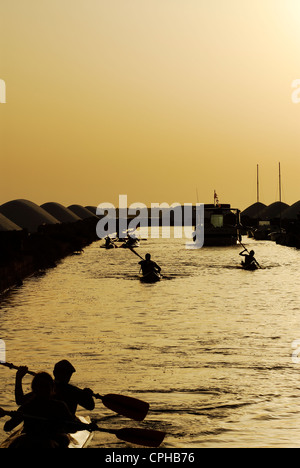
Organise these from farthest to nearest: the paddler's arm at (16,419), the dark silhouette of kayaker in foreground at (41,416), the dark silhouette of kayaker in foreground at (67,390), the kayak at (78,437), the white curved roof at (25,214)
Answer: the white curved roof at (25,214) < the dark silhouette of kayaker in foreground at (67,390) < the kayak at (78,437) < the paddler's arm at (16,419) < the dark silhouette of kayaker in foreground at (41,416)

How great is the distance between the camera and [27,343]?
23328mm

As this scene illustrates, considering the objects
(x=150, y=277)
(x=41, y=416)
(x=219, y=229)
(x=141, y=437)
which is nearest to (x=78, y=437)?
(x=141, y=437)

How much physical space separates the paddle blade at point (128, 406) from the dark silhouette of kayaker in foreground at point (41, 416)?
2088 millimetres

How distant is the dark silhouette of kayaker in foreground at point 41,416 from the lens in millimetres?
10039

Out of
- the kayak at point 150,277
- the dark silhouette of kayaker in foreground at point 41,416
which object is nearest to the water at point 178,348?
the kayak at point 150,277

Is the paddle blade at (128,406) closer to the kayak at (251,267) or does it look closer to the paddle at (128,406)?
the paddle at (128,406)

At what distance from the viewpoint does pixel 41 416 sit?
10086 millimetres

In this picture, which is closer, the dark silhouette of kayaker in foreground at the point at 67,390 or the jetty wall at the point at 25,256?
the dark silhouette of kayaker in foreground at the point at 67,390

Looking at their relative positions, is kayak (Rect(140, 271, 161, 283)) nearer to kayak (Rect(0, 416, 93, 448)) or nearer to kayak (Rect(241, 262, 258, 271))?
kayak (Rect(241, 262, 258, 271))

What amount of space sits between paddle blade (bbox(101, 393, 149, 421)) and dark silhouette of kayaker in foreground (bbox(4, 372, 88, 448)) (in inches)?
82.2

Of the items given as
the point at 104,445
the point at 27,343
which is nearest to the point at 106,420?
the point at 104,445

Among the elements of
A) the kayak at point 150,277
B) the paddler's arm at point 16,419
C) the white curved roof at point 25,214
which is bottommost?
the kayak at point 150,277
